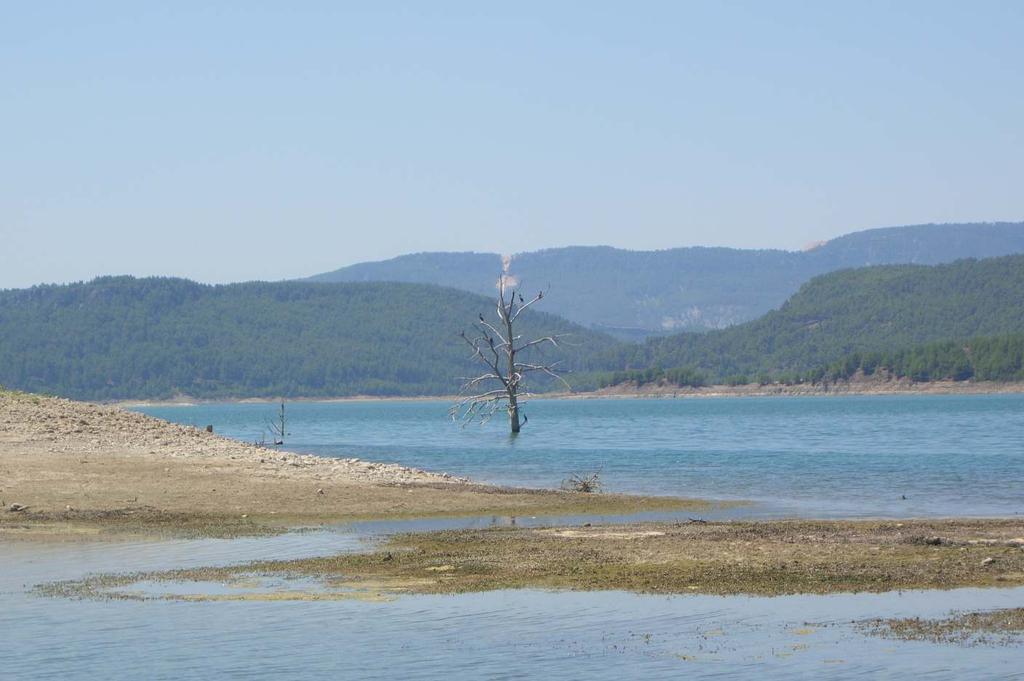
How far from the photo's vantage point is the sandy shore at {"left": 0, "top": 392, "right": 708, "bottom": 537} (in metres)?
27.0

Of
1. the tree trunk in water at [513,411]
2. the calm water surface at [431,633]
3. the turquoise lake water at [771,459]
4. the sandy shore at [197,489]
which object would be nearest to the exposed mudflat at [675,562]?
the calm water surface at [431,633]

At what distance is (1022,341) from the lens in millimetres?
188250

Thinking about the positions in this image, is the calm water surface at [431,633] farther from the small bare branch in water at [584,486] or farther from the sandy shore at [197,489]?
the small bare branch in water at [584,486]

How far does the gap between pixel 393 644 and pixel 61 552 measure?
8.93 metres

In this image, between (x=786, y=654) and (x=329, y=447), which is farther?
(x=329, y=447)

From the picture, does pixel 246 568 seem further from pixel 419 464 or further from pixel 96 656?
pixel 419 464

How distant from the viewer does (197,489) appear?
30484 mm

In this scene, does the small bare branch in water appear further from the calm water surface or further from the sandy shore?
the calm water surface

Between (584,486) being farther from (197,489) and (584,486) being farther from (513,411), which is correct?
(513,411)

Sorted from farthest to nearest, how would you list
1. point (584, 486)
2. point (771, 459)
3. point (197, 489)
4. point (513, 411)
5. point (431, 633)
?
point (513, 411), point (771, 459), point (584, 486), point (197, 489), point (431, 633)

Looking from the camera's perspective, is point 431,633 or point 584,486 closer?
point 431,633

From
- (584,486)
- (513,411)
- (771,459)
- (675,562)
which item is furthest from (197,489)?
(513,411)

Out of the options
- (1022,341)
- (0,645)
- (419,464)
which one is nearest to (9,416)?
(419,464)

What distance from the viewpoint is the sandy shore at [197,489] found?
27.0 m
